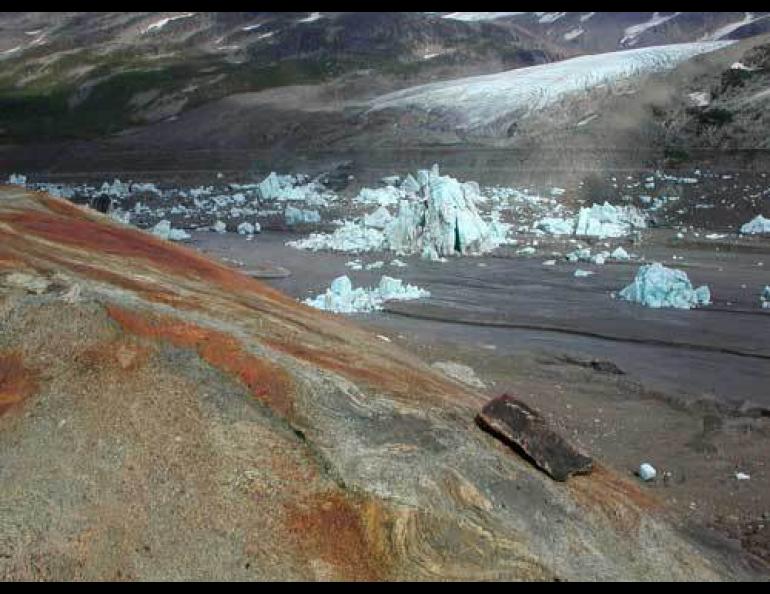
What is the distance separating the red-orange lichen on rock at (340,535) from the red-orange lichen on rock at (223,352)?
3.45 ft

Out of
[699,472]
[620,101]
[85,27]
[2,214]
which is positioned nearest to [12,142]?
[85,27]

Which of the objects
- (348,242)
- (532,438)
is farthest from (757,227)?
(532,438)

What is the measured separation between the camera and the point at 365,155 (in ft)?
166

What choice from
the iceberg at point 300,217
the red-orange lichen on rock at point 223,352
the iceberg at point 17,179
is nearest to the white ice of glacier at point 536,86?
the iceberg at point 300,217

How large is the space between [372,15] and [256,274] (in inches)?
3489

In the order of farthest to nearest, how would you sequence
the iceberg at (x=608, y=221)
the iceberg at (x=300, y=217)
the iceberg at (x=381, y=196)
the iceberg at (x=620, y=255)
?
the iceberg at (x=381, y=196) → the iceberg at (x=300, y=217) → the iceberg at (x=608, y=221) → the iceberg at (x=620, y=255)

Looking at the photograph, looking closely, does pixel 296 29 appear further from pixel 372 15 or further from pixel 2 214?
pixel 2 214

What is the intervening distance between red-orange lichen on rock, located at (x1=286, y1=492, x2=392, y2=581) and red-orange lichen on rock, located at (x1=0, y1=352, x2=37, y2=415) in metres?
2.33

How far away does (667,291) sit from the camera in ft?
61.0

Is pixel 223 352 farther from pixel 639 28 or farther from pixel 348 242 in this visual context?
pixel 639 28

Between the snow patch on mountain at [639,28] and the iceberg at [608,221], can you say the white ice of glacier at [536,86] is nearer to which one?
the iceberg at [608,221]

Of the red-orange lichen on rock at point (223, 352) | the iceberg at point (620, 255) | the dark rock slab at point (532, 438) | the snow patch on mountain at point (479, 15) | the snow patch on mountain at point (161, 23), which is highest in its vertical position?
the snow patch on mountain at point (161, 23)

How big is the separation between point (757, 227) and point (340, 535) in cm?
2524

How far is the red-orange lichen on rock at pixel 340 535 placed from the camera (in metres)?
5.45
